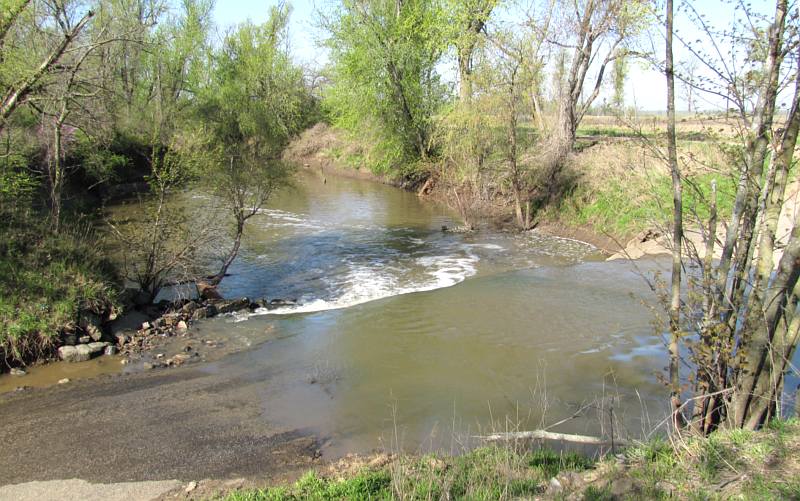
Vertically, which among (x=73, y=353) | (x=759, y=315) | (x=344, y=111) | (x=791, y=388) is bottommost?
(x=791, y=388)

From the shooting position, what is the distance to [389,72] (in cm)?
2859

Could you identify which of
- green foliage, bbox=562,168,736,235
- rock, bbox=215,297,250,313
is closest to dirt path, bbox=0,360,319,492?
rock, bbox=215,297,250,313

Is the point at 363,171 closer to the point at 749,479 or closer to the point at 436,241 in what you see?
the point at 436,241

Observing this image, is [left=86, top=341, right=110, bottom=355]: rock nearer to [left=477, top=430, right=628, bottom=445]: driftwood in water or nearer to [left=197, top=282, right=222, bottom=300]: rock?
[left=197, top=282, right=222, bottom=300]: rock

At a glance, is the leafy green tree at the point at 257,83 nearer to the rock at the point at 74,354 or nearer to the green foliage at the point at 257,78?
the green foliage at the point at 257,78

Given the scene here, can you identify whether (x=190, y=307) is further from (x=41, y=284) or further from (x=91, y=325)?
(x=41, y=284)

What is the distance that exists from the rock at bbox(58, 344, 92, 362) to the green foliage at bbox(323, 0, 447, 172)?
20.2 metres

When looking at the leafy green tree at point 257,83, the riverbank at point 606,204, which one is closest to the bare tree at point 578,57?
the riverbank at point 606,204

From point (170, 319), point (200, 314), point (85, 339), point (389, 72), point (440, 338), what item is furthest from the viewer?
point (389, 72)

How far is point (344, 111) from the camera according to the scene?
31141 millimetres

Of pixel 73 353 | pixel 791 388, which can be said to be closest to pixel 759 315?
pixel 791 388

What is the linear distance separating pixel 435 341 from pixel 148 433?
5.27 meters

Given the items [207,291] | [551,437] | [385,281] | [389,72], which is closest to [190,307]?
[207,291]

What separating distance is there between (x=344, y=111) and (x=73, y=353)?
23326 mm
